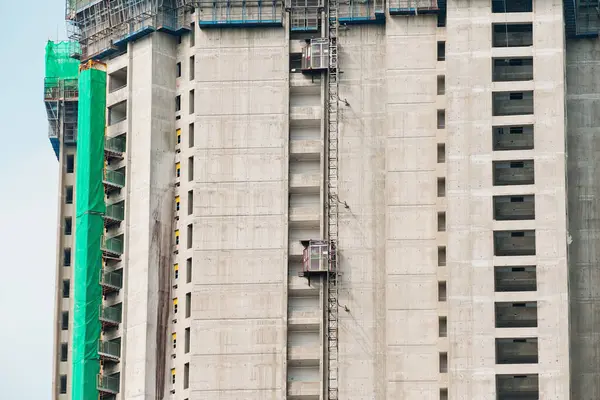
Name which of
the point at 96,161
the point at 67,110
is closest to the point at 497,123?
the point at 96,161

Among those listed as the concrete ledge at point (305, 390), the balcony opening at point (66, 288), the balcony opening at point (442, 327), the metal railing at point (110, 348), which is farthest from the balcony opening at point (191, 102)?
the balcony opening at point (66, 288)

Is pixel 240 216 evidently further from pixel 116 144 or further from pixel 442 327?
pixel 442 327

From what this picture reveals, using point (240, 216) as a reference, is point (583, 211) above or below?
above

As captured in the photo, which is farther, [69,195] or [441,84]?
[69,195]

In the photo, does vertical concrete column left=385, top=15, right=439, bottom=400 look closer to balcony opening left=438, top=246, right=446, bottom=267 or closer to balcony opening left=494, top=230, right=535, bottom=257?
balcony opening left=438, top=246, right=446, bottom=267

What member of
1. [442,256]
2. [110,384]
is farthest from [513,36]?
[110,384]

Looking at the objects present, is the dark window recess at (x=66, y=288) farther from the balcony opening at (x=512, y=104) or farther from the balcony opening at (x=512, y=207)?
the balcony opening at (x=512, y=104)

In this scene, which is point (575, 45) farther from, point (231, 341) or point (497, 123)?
point (231, 341)
